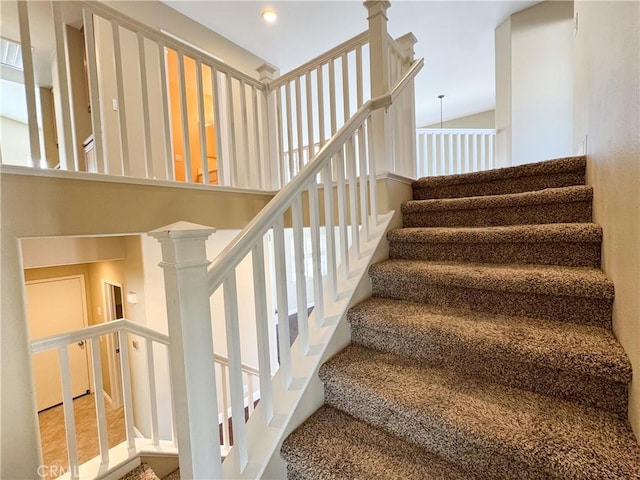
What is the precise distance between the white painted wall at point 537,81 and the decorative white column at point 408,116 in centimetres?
211

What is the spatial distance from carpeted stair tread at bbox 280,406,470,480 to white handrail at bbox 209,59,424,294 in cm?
63

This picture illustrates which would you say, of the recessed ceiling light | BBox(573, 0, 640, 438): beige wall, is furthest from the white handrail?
the recessed ceiling light

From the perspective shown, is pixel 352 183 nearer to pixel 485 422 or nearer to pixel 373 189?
pixel 373 189

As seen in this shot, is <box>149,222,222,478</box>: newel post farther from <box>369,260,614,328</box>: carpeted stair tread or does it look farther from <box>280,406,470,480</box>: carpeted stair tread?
<box>369,260,614,328</box>: carpeted stair tread

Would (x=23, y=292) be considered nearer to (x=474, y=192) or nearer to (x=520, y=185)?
(x=474, y=192)

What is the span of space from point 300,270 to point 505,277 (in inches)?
33.3

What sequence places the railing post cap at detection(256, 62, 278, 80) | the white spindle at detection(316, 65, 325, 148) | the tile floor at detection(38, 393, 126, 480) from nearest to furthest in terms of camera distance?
1. the white spindle at detection(316, 65, 325, 148)
2. the railing post cap at detection(256, 62, 278, 80)
3. the tile floor at detection(38, 393, 126, 480)

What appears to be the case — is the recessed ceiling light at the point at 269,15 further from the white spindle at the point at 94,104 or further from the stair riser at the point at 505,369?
the stair riser at the point at 505,369

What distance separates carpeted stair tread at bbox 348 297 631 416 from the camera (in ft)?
2.85

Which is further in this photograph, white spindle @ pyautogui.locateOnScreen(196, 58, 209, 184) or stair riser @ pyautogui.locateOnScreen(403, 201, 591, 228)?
white spindle @ pyautogui.locateOnScreen(196, 58, 209, 184)

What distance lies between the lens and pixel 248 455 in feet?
3.26

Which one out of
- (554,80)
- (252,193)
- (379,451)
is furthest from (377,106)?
(554,80)

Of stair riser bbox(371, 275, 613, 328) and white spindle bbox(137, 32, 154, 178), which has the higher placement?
white spindle bbox(137, 32, 154, 178)

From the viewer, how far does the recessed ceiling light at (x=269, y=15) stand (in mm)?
3213
